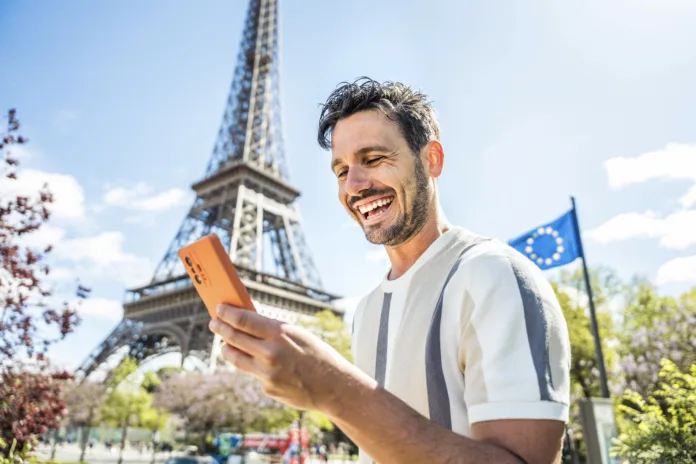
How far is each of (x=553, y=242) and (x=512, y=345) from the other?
11400 millimetres

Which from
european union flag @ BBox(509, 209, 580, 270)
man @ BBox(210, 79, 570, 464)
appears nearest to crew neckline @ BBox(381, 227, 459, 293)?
man @ BBox(210, 79, 570, 464)

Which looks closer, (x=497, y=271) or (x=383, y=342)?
(x=497, y=271)

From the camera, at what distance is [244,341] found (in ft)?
2.91

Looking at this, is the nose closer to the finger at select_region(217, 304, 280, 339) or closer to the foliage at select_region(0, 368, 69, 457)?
the finger at select_region(217, 304, 280, 339)

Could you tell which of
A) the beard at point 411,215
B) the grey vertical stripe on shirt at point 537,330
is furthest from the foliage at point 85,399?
the grey vertical stripe on shirt at point 537,330

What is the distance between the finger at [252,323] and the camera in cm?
87

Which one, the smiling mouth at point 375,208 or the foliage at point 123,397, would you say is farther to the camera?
the foliage at point 123,397

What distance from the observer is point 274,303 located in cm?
3609

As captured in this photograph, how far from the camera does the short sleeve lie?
3.02ft

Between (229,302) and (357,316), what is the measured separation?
3.13 feet

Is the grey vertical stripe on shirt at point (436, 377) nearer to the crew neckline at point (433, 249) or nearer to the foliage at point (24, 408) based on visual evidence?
the crew neckline at point (433, 249)

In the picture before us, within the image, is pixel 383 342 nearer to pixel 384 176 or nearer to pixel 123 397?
pixel 384 176

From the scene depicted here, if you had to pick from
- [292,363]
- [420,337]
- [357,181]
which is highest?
[357,181]

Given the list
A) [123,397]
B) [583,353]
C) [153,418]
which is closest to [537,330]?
[583,353]
